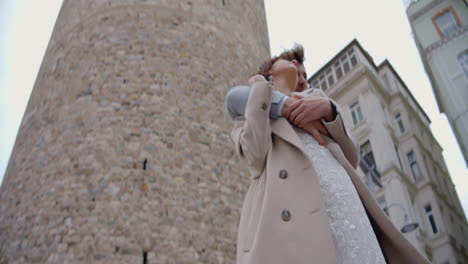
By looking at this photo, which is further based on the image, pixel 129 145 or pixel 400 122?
pixel 400 122

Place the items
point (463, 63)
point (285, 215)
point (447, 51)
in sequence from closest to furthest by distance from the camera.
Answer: point (285, 215) → point (463, 63) → point (447, 51)

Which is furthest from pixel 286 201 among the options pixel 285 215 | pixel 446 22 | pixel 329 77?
pixel 329 77

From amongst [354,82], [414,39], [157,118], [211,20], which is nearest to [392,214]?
[354,82]

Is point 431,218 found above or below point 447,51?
below

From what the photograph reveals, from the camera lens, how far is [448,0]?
619 inches

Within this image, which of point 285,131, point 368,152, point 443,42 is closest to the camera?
point 285,131

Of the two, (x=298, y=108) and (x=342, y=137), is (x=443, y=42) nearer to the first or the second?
(x=342, y=137)

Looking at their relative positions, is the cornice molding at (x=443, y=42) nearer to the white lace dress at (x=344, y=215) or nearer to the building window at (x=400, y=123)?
the building window at (x=400, y=123)

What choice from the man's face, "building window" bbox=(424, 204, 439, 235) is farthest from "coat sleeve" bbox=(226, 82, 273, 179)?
"building window" bbox=(424, 204, 439, 235)

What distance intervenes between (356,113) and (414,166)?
8.71ft

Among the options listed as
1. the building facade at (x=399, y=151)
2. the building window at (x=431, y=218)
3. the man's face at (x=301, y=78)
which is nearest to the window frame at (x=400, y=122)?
the building facade at (x=399, y=151)

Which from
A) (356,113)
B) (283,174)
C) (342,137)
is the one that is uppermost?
(356,113)

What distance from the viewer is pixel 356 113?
1625 cm

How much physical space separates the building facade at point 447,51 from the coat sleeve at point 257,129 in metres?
14.0
